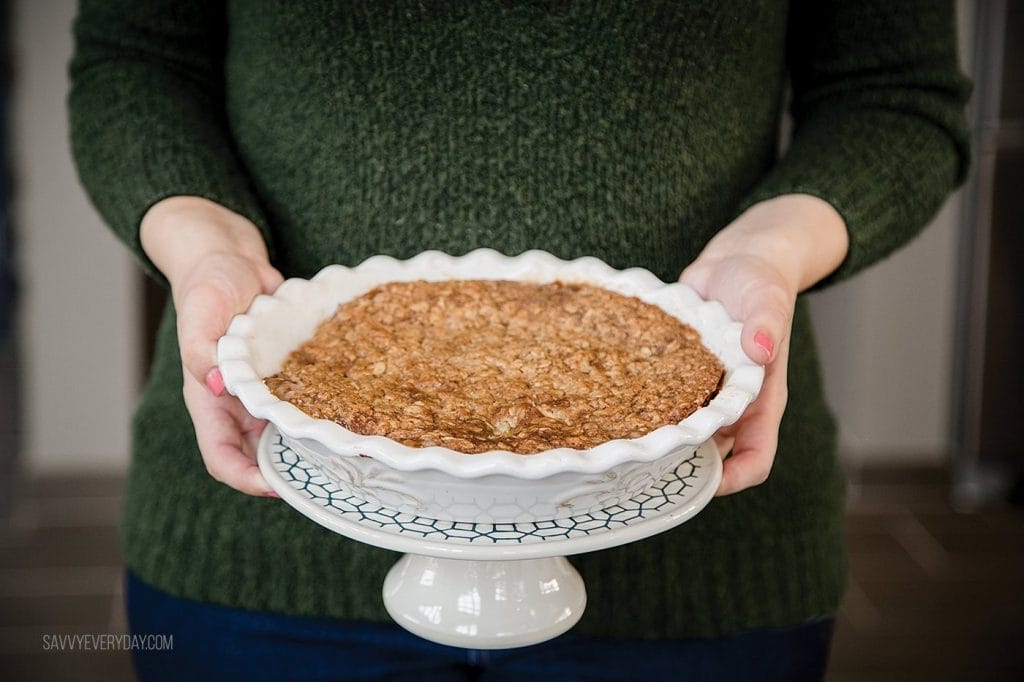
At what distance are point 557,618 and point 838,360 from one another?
2.49 meters

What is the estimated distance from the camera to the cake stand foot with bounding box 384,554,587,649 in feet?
2.56

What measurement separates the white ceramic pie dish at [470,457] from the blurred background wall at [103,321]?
218cm

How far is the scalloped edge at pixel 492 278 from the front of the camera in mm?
651

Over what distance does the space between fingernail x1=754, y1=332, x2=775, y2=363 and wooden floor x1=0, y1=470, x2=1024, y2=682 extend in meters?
1.64

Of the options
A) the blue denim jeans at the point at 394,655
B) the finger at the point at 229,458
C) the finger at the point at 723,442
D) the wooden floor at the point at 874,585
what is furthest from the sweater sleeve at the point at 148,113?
the wooden floor at the point at 874,585

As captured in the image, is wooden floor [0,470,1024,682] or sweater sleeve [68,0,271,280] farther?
wooden floor [0,470,1024,682]

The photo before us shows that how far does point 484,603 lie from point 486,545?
13 cm

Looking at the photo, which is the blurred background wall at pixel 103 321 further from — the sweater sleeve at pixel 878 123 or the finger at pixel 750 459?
the finger at pixel 750 459


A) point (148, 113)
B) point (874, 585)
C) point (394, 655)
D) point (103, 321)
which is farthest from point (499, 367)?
point (103, 321)

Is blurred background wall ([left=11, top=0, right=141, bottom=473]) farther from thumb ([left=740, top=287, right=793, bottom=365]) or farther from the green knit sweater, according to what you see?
thumb ([left=740, top=287, right=793, bottom=365])

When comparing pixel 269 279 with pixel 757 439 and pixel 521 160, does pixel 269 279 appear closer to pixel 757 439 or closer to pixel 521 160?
pixel 521 160

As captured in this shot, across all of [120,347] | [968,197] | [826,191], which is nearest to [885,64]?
[826,191]

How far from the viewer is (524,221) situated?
3.20ft

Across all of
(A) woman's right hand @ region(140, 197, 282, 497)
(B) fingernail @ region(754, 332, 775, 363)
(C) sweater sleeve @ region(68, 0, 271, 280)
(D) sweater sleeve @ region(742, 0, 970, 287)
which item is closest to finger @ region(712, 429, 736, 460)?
(B) fingernail @ region(754, 332, 775, 363)
